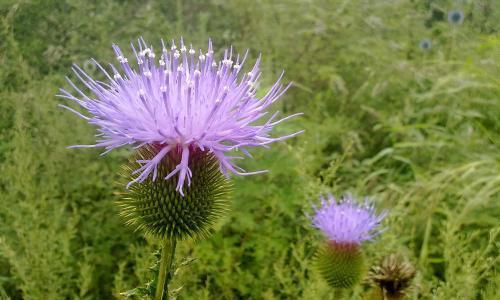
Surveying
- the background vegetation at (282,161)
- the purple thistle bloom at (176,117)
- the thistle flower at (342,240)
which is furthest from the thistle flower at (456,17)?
the purple thistle bloom at (176,117)

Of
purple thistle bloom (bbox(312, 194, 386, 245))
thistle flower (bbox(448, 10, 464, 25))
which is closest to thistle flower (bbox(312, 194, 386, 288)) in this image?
purple thistle bloom (bbox(312, 194, 386, 245))

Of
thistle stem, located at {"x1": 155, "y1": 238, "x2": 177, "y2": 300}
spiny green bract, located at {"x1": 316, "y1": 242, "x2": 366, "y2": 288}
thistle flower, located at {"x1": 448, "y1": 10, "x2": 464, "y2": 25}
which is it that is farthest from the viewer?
thistle flower, located at {"x1": 448, "y1": 10, "x2": 464, "y2": 25}

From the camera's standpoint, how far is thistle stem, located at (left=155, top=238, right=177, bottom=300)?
1526mm

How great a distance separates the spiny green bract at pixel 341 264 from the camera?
99.7 inches

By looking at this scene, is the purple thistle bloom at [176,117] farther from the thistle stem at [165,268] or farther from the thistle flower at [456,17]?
the thistle flower at [456,17]

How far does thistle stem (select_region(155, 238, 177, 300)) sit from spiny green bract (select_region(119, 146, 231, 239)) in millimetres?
28

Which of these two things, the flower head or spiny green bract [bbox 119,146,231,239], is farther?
the flower head

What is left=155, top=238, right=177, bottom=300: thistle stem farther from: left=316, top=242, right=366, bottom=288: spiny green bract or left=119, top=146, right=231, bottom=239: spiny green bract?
left=316, top=242, right=366, bottom=288: spiny green bract

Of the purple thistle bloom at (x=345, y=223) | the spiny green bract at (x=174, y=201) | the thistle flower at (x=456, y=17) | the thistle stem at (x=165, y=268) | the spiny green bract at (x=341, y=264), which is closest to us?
the thistle stem at (x=165, y=268)

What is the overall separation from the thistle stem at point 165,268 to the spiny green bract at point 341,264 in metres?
1.15

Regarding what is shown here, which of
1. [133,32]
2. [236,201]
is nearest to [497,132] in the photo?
[236,201]

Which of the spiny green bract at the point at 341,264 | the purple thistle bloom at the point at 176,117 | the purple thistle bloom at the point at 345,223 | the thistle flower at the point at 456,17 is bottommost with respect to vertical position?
the spiny green bract at the point at 341,264

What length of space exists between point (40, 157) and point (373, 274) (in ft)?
6.78

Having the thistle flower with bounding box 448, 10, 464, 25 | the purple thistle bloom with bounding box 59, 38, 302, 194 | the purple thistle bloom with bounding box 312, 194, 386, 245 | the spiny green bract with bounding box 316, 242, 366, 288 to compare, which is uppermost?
the thistle flower with bounding box 448, 10, 464, 25
